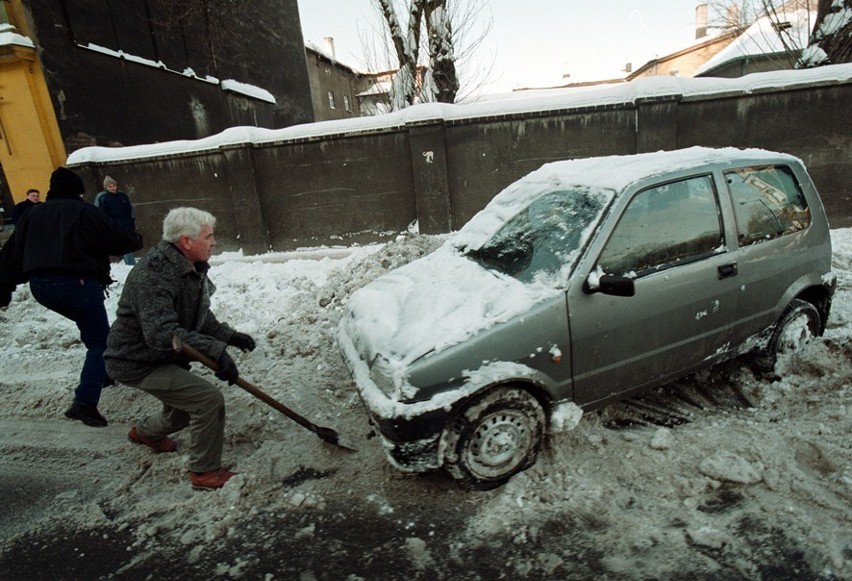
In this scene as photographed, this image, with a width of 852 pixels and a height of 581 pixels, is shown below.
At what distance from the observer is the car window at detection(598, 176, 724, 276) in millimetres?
2881

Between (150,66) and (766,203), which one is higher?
(150,66)

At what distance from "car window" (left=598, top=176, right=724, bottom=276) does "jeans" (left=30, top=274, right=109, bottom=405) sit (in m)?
4.04

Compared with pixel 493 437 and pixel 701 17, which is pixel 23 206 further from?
pixel 701 17

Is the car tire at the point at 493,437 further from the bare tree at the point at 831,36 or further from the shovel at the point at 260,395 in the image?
the bare tree at the point at 831,36

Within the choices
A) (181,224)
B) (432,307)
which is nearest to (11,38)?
(181,224)

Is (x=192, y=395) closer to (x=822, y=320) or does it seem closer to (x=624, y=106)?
(x=822, y=320)

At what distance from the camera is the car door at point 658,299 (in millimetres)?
2814

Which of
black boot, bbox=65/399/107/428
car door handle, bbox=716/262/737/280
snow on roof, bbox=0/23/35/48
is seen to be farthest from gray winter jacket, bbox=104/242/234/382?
snow on roof, bbox=0/23/35/48

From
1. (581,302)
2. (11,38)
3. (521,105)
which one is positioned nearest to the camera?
(581,302)

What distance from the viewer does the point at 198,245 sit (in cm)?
278

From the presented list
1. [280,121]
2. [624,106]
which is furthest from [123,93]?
[624,106]

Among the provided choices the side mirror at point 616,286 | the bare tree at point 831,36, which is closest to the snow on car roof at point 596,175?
the side mirror at point 616,286

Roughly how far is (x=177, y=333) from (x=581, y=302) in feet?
7.79

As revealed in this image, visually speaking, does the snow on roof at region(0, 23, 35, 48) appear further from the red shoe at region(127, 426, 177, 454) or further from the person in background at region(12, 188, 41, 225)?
the red shoe at region(127, 426, 177, 454)
